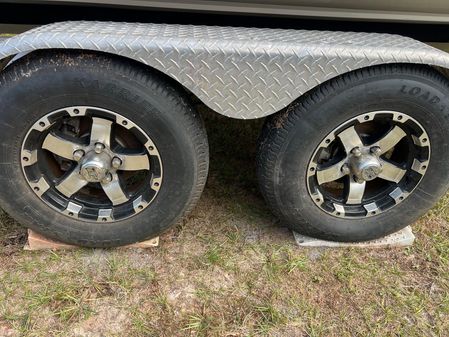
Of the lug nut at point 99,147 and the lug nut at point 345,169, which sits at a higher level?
the lug nut at point 345,169

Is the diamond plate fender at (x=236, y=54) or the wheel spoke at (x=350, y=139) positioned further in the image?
the wheel spoke at (x=350, y=139)

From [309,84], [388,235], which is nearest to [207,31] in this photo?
[309,84]

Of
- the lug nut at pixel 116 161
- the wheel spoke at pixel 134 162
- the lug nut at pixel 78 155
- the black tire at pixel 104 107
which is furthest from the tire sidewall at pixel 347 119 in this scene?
the lug nut at pixel 78 155

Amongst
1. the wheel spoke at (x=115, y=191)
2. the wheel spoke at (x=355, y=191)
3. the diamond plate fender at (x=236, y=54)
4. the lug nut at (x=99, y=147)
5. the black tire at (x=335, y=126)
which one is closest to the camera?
the diamond plate fender at (x=236, y=54)

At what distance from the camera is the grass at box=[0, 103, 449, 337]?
228 centimetres

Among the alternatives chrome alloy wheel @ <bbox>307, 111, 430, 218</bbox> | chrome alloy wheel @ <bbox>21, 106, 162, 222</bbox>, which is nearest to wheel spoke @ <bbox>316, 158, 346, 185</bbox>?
chrome alloy wheel @ <bbox>307, 111, 430, 218</bbox>

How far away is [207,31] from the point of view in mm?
2164

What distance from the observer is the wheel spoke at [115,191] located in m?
2.43

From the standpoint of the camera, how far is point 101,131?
7.47 ft

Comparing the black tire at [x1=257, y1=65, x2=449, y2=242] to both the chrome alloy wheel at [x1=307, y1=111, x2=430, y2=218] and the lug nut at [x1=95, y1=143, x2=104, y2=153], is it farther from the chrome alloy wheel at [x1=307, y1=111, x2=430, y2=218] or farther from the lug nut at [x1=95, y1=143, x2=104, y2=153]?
the lug nut at [x1=95, y1=143, x2=104, y2=153]

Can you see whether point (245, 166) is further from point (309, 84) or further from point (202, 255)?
point (309, 84)

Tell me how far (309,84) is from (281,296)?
112cm

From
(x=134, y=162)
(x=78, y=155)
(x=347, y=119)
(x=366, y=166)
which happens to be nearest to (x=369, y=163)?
(x=366, y=166)

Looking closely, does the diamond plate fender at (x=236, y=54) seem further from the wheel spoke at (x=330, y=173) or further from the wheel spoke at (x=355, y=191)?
the wheel spoke at (x=355, y=191)
